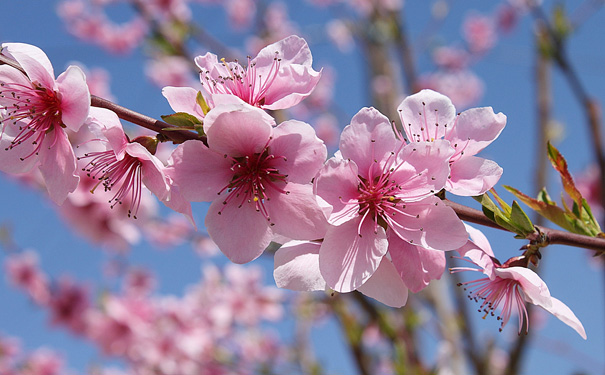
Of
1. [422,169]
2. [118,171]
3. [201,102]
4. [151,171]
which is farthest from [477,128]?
[118,171]

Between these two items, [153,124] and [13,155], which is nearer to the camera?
[153,124]

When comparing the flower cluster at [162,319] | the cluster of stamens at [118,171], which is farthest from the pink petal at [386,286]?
the flower cluster at [162,319]

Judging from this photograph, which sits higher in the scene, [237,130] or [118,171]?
[118,171]

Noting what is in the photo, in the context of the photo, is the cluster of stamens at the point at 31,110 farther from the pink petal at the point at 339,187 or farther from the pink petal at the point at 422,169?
the pink petal at the point at 422,169

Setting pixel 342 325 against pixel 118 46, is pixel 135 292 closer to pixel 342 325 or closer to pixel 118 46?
pixel 342 325

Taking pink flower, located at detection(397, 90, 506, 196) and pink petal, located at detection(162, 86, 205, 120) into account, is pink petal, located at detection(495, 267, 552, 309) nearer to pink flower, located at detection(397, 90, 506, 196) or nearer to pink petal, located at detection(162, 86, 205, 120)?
pink flower, located at detection(397, 90, 506, 196)

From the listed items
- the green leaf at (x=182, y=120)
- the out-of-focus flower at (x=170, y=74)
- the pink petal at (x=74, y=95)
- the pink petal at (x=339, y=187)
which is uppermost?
the out-of-focus flower at (x=170, y=74)

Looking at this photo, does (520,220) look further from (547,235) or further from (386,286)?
(386,286)
